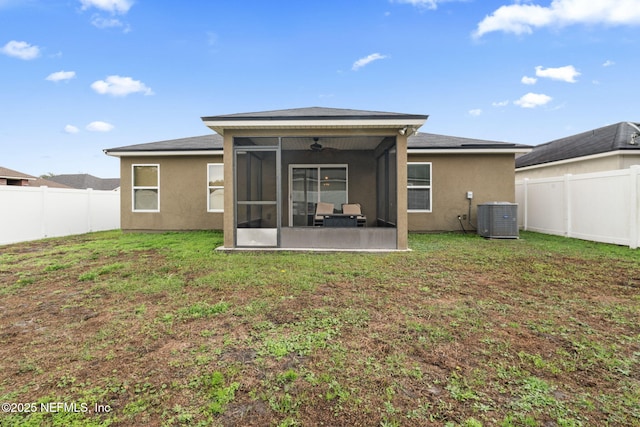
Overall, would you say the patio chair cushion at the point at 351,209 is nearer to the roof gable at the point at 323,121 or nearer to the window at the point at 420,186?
the window at the point at 420,186

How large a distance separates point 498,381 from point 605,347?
1233 mm

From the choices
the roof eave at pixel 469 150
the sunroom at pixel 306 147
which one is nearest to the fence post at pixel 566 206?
the roof eave at pixel 469 150

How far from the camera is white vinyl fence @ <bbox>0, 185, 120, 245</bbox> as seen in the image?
332 inches

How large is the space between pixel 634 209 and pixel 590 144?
5902 mm

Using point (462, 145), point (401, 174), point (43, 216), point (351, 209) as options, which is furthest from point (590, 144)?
point (43, 216)

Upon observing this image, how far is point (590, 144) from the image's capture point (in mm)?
11023

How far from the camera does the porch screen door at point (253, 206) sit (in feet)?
23.0

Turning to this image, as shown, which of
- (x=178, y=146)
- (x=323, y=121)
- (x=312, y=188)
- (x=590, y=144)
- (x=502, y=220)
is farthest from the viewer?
(x=590, y=144)

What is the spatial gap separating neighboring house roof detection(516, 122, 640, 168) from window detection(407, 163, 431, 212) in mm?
5720

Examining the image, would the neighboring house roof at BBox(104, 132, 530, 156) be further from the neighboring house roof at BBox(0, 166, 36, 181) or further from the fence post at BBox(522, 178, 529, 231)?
the neighboring house roof at BBox(0, 166, 36, 181)

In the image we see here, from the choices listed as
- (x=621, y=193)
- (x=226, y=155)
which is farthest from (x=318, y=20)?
(x=621, y=193)

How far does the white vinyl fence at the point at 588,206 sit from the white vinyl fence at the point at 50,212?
15.9 meters

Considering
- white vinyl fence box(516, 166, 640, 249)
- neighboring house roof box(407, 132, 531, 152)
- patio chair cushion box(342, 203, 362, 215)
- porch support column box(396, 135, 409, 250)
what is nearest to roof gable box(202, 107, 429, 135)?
porch support column box(396, 135, 409, 250)

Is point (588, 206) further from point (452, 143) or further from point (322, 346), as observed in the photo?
point (322, 346)
